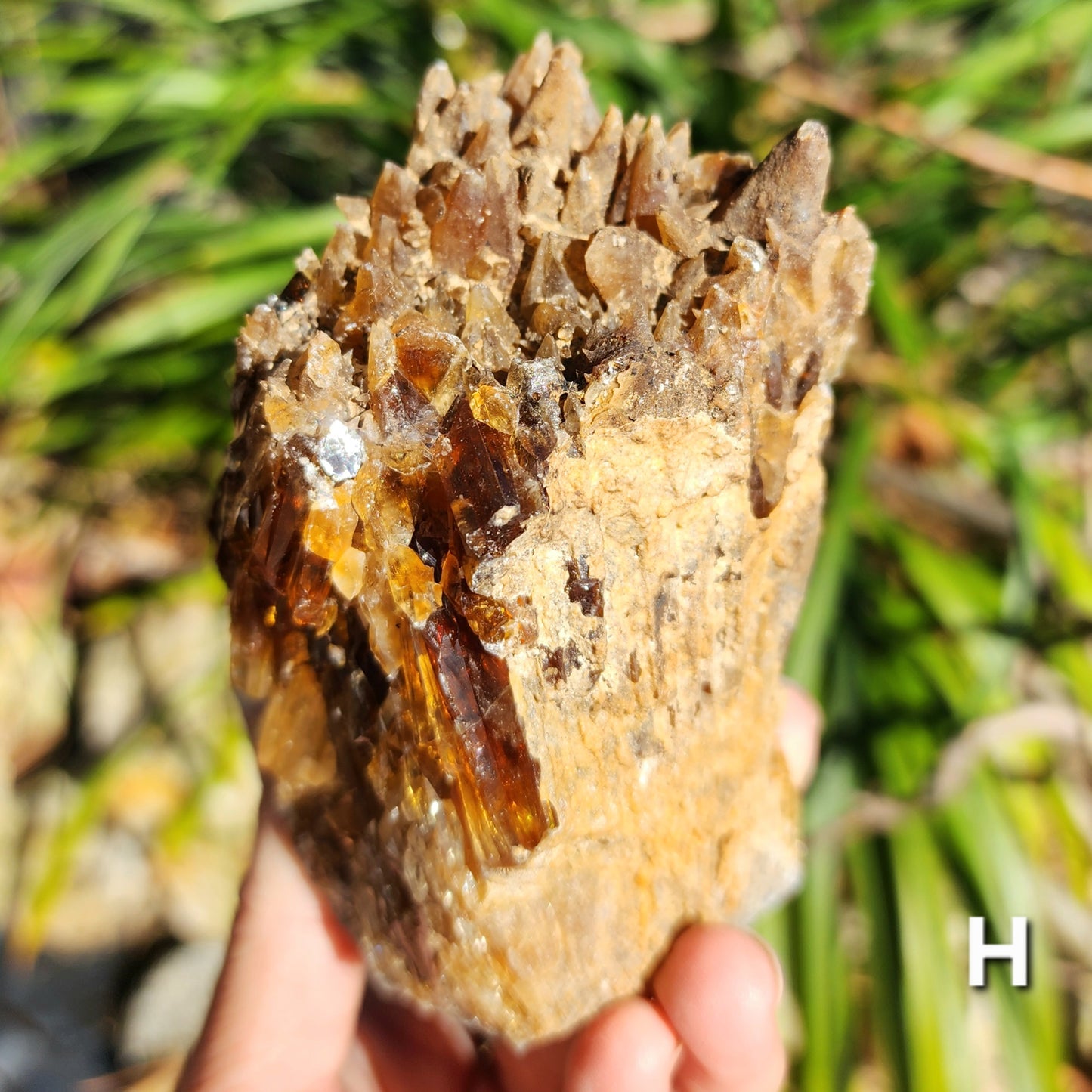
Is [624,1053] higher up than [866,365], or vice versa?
[624,1053]

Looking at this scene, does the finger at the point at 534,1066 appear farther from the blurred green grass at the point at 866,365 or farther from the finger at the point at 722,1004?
the blurred green grass at the point at 866,365

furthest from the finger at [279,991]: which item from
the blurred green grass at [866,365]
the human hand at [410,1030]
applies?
the blurred green grass at [866,365]

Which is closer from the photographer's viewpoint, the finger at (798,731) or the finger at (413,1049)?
the finger at (413,1049)

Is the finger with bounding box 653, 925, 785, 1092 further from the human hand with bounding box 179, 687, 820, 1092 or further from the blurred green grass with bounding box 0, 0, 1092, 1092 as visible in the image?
the blurred green grass with bounding box 0, 0, 1092, 1092

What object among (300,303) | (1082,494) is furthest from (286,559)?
(1082,494)

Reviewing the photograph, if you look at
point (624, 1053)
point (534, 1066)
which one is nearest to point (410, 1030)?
point (534, 1066)

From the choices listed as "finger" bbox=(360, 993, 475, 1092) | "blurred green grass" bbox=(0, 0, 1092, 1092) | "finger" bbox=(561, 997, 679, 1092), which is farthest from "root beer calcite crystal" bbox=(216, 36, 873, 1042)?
"blurred green grass" bbox=(0, 0, 1092, 1092)

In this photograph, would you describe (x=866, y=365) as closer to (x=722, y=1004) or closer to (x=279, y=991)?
(x=722, y=1004)
